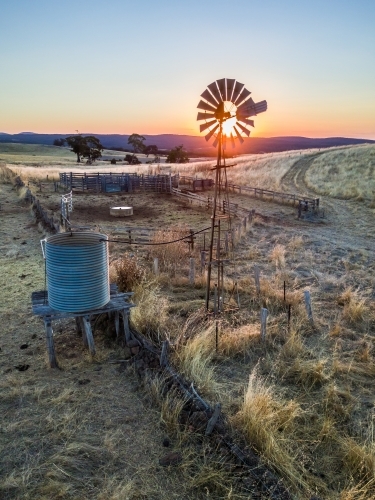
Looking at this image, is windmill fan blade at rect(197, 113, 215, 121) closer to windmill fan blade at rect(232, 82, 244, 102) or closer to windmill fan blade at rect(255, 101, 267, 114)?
windmill fan blade at rect(232, 82, 244, 102)

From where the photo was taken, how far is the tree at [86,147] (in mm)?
76000

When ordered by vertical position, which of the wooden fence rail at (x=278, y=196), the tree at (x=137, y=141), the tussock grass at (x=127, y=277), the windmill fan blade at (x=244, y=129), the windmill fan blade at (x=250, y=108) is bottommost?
the tussock grass at (x=127, y=277)

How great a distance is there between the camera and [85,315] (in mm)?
6484

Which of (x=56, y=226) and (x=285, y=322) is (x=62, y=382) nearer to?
(x=285, y=322)

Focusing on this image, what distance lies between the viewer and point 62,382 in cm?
589

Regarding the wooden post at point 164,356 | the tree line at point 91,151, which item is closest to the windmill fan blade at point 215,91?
the wooden post at point 164,356

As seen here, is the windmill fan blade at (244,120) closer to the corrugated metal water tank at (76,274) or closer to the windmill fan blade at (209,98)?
the windmill fan blade at (209,98)

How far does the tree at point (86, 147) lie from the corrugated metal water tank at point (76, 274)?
70.5 metres

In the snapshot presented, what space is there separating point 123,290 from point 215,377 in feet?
11.1

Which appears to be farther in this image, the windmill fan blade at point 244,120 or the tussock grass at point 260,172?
the tussock grass at point 260,172

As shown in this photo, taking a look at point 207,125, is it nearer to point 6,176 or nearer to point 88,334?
point 88,334

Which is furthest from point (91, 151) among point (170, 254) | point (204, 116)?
point (204, 116)

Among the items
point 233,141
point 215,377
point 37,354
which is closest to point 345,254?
point 233,141

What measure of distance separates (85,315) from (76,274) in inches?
30.3
